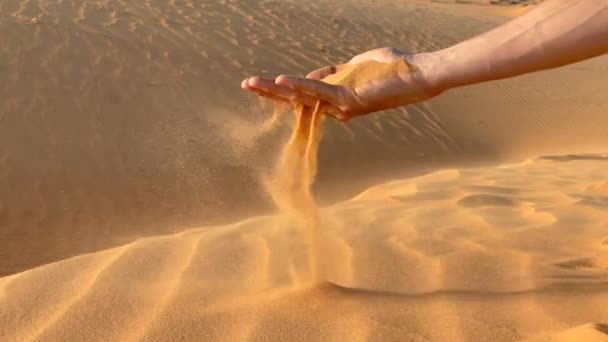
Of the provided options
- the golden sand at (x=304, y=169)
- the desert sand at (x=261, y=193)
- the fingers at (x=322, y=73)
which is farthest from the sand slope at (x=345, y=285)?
the fingers at (x=322, y=73)

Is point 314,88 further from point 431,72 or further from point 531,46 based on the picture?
point 531,46

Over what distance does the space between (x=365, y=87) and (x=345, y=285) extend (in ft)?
2.16

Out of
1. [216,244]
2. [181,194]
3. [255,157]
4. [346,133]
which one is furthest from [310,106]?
[346,133]

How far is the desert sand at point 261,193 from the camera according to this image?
2.05 metres

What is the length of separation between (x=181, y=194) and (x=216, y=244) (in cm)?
265

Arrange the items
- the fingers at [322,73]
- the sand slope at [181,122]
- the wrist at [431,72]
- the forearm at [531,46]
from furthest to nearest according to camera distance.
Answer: the sand slope at [181,122]
the fingers at [322,73]
the wrist at [431,72]
the forearm at [531,46]

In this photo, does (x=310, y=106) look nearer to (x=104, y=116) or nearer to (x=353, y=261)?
(x=353, y=261)

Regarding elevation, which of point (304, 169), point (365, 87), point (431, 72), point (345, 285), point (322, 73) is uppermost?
point (431, 72)

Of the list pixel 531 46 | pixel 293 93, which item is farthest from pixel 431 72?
pixel 293 93

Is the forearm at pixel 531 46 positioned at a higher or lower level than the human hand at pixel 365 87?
higher

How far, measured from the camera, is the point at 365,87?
2.32 meters

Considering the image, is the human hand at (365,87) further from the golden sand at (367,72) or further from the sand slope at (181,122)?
the sand slope at (181,122)

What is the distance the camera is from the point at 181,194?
214 inches

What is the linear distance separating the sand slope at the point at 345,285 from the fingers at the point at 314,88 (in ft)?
2.00
